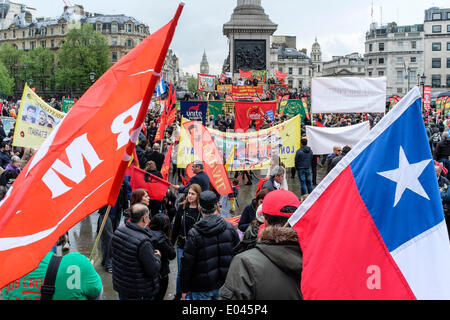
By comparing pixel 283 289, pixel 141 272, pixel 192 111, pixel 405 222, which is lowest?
pixel 141 272

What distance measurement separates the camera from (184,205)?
19.4ft

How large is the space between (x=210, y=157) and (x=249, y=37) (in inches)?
1126

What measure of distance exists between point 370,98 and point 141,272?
10.5 metres

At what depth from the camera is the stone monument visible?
35438 mm

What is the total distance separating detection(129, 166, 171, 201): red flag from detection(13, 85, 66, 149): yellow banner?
4.67 meters

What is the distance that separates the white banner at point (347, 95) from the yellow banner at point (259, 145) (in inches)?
64.1

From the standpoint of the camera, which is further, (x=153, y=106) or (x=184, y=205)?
(x=153, y=106)

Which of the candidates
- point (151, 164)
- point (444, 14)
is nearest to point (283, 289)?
point (151, 164)

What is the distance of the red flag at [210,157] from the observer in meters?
8.67

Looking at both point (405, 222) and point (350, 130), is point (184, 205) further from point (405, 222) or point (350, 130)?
point (350, 130)

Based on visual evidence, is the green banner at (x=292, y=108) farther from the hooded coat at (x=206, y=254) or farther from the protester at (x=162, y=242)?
the hooded coat at (x=206, y=254)

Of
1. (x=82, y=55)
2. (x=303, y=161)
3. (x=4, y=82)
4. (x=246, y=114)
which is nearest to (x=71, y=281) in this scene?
(x=303, y=161)

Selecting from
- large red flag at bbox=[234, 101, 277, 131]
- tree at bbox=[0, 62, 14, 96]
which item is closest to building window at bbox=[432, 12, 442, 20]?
tree at bbox=[0, 62, 14, 96]

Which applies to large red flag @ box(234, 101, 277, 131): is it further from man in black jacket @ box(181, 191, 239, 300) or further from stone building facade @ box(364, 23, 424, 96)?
stone building facade @ box(364, 23, 424, 96)
